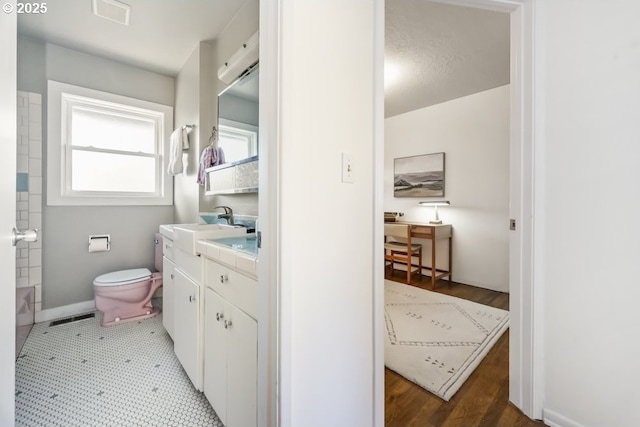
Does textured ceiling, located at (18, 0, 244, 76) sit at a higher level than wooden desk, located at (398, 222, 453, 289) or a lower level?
higher

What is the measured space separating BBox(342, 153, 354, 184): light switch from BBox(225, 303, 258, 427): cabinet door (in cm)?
61

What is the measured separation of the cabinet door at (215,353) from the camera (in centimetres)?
114

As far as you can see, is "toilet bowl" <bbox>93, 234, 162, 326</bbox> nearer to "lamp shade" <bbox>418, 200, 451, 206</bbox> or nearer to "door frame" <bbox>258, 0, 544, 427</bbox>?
"door frame" <bbox>258, 0, 544, 427</bbox>

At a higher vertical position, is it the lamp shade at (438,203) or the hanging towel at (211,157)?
the hanging towel at (211,157)

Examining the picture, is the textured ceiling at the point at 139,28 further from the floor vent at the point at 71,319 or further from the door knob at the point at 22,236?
the floor vent at the point at 71,319

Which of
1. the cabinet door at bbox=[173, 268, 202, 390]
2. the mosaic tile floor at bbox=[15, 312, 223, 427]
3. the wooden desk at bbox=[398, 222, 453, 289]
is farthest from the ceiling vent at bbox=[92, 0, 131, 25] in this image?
the wooden desk at bbox=[398, 222, 453, 289]

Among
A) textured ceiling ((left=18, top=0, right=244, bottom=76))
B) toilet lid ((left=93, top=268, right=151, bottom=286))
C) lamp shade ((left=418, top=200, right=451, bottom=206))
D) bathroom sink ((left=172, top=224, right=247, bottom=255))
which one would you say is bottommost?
toilet lid ((left=93, top=268, right=151, bottom=286))

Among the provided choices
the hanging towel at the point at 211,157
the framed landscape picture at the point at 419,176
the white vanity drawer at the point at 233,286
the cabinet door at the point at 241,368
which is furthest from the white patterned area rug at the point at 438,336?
the hanging towel at the point at 211,157

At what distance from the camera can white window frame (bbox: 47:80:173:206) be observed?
2359mm

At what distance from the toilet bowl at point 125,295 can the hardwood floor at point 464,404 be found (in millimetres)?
2155

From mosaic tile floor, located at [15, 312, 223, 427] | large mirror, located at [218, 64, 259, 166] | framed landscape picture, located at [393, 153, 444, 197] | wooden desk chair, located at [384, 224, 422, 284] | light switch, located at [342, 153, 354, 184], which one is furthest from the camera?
framed landscape picture, located at [393, 153, 444, 197]

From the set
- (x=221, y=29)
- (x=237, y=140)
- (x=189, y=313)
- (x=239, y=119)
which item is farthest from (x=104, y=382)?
(x=221, y=29)

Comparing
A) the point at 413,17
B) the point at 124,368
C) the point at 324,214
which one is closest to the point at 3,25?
the point at 324,214

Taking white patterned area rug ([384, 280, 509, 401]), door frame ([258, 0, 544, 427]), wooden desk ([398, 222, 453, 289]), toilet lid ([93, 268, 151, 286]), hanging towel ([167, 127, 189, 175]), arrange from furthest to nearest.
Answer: wooden desk ([398, 222, 453, 289]), hanging towel ([167, 127, 189, 175]), toilet lid ([93, 268, 151, 286]), white patterned area rug ([384, 280, 509, 401]), door frame ([258, 0, 544, 427])
